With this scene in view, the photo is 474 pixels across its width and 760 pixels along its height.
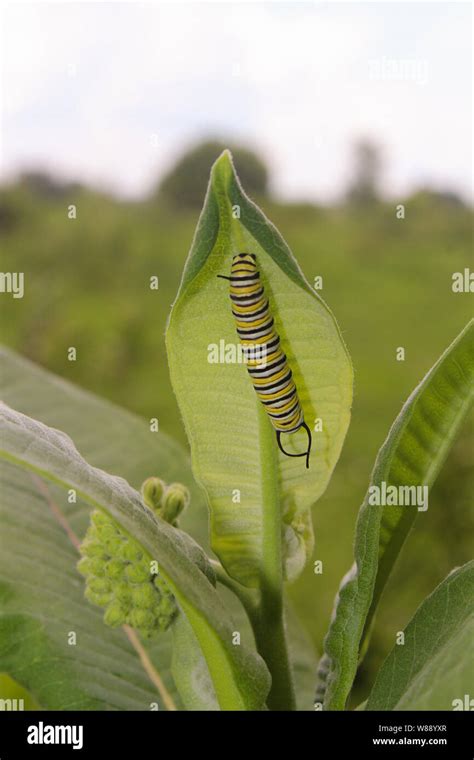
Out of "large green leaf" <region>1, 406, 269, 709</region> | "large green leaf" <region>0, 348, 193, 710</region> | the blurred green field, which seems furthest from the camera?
the blurred green field

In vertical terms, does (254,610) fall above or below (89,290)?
below

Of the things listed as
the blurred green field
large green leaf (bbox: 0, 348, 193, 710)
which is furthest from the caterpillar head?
the blurred green field

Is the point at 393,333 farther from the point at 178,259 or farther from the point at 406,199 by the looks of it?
the point at 178,259

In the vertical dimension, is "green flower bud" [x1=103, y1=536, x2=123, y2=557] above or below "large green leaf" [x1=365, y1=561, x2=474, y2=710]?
above

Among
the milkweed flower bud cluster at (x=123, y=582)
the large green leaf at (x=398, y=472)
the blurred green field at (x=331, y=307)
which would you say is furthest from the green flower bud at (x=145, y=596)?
the blurred green field at (x=331, y=307)

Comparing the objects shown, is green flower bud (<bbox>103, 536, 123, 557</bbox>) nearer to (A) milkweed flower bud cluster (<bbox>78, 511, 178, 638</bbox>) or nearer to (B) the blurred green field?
(A) milkweed flower bud cluster (<bbox>78, 511, 178, 638</bbox>)

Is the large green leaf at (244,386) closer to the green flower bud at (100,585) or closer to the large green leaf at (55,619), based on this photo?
the green flower bud at (100,585)

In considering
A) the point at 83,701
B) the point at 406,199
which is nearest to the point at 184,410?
the point at 83,701
